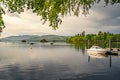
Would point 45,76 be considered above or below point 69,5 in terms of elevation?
below

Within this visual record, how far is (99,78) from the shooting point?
35000 millimetres

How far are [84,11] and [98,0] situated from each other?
1213mm

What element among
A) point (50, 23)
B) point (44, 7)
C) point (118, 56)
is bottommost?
point (118, 56)

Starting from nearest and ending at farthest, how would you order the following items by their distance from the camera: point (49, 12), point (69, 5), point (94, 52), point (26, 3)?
1. point (26, 3)
2. point (49, 12)
3. point (69, 5)
4. point (94, 52)

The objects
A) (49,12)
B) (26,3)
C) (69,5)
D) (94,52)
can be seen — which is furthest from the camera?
(94,52)

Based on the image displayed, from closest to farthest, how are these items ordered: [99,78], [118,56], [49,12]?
[49,12] < [99,78] < [118,56]

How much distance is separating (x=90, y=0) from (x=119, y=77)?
24.9 meters

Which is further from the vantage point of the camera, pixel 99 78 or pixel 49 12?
pixel 99 78

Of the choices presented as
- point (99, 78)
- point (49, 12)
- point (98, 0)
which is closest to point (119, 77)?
point (99, 78)

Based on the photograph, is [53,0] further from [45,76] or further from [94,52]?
[94,52]

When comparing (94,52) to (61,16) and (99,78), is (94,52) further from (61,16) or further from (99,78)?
(61,16)

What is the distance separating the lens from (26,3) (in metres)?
12.0

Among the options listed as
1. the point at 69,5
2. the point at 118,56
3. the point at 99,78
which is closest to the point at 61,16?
the point at 69,5

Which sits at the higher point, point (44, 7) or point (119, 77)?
point (44, 7)
